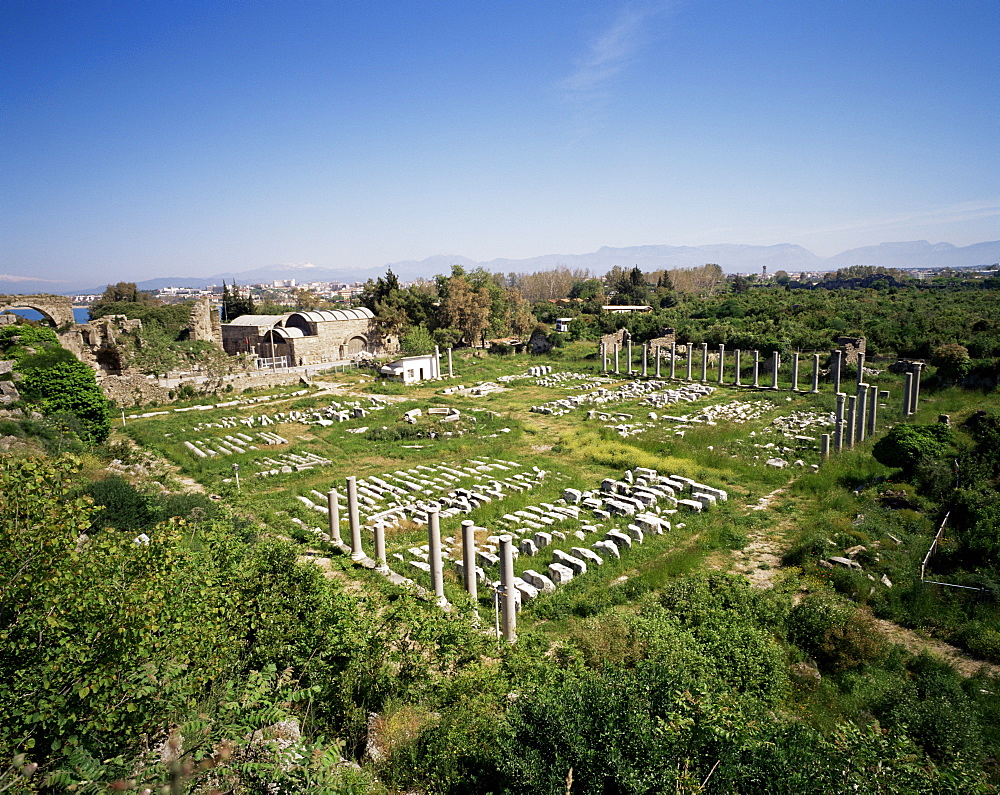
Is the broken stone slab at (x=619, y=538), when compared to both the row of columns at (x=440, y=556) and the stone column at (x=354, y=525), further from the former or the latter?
the stone column at (x=354, y=525)

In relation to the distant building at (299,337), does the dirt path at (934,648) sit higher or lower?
lower

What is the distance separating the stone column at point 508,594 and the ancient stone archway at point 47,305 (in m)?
46.0

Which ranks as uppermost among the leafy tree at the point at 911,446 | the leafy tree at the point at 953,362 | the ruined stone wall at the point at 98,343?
the ruined stone wall at the point at 98,343

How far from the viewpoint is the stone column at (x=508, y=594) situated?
34.3ft

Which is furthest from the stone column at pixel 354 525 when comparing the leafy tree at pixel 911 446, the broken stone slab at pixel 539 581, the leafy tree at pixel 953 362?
the leafy tree at pixel 953 362

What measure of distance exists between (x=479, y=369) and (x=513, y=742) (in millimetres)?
43069

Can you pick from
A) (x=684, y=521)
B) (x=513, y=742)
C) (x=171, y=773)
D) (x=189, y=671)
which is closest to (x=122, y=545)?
(x=189, y=671)

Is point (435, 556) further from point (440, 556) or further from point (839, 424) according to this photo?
point (839, 424)

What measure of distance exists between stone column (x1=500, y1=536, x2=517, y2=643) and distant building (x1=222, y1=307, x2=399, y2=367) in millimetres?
43722

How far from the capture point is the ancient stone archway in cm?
4162

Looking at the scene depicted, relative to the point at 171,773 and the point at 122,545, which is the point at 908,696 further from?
the point at 122,545

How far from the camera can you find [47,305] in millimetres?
42031

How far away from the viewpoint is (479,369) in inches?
1929

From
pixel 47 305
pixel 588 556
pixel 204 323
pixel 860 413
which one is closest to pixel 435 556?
pixel 588 556
